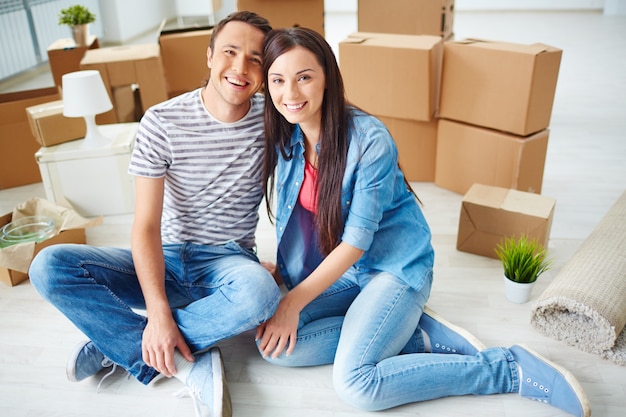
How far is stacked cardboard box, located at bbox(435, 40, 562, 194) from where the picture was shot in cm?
207

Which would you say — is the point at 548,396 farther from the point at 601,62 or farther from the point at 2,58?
the point at 2,58

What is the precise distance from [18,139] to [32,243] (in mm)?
861

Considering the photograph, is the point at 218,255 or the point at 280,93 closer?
the point at 280,93

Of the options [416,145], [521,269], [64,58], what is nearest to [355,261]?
[521,269]

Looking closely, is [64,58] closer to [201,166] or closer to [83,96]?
[83,96]

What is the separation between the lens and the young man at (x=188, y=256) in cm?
135

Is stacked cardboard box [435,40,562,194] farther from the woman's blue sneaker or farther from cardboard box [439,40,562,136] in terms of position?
the woman's blue sneaker

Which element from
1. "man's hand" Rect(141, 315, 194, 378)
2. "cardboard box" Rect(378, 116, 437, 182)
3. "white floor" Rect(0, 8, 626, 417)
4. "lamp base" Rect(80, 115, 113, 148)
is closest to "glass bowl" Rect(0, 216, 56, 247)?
"white floor" Rect(0, 8, 626, 417)

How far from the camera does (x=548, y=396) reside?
4.39ft

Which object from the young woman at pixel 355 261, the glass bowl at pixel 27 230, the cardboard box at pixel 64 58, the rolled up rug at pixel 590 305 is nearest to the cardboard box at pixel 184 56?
the cardboard box at pixel 64 58

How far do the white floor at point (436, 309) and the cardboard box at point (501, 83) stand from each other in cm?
38

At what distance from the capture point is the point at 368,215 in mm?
1380

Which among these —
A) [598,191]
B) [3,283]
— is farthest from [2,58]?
[598,191]

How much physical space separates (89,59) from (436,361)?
215cm
